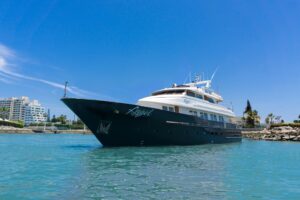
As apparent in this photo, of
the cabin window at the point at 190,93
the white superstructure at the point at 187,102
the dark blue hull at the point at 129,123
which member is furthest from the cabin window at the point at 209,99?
the dark blue hull at the point at 129,123

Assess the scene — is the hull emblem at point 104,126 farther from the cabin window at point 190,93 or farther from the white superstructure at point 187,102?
the cabin window at point 190,93

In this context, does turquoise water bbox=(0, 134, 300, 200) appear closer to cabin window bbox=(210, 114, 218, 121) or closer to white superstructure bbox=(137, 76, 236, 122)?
white superstructure bbox=(137, 76, 236, 122)

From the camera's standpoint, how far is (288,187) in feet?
33.2

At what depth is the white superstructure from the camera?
26.2m

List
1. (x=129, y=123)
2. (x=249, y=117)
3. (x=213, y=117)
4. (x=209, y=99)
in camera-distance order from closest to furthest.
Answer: (x=129, y=123)
(x=213, y=117)
(x=209, y=99)
(x=249, y=117)

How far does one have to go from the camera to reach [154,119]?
23.2 m

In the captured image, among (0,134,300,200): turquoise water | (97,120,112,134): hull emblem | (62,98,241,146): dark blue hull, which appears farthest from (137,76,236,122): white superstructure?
(0,134,300,200): turquoise water

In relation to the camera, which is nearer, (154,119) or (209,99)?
(154,119)

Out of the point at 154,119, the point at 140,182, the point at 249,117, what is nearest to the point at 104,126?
the point at 154,119

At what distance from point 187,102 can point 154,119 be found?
5.16m

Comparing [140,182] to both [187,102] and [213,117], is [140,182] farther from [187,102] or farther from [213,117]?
[213,117]

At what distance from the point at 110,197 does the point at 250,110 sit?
87.5 metres

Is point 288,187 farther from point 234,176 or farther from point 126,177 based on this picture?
point 126,177

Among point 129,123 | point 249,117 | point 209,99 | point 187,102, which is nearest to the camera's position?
point 129,123
